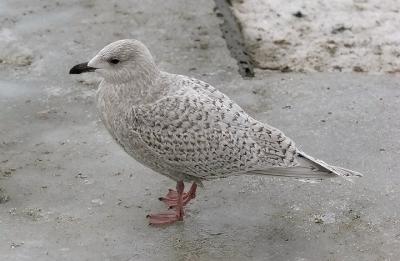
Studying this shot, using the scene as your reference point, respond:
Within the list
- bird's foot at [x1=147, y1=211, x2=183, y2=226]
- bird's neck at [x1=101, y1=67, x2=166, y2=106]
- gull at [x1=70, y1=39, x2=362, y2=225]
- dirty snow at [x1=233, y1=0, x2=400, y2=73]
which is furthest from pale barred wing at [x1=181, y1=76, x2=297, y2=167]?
dirty snow at [x1=233, y1=0, x2=400, y2=73]

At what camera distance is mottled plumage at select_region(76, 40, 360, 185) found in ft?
17.8

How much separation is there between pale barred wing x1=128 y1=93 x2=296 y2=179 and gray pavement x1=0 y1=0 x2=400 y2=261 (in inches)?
17.2

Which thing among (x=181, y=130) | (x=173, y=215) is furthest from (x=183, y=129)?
(x=173, y=215)

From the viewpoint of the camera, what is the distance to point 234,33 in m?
8.18

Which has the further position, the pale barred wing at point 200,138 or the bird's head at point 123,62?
the bird's head at point 123,62

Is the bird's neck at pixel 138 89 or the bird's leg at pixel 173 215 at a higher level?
the bird's neck at pixel 138 89

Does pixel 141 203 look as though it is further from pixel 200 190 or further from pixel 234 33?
pixel 234 33

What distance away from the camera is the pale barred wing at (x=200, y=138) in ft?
17.8

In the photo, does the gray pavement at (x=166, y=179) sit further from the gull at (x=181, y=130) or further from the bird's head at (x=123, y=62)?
the bird's head at (x=123, y=62)

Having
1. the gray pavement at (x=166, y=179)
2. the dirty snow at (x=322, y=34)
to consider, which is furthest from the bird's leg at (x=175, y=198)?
the dirty snow at (x=322, y=34)

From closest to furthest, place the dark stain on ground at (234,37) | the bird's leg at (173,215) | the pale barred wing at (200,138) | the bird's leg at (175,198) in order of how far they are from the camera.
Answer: the pale barred wing at (200,138) → the bird's leg at (173,215) → the bird's leg at (175,198) → the dark stain on ground at (234,37)

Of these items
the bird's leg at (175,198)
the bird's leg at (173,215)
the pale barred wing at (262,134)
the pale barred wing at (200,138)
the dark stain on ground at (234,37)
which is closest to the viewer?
the pale barred wing at (200,138)

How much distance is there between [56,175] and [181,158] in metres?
1.16

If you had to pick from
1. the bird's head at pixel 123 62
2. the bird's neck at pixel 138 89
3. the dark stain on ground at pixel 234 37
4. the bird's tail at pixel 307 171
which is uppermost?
the bird's head at pixel 123 62
